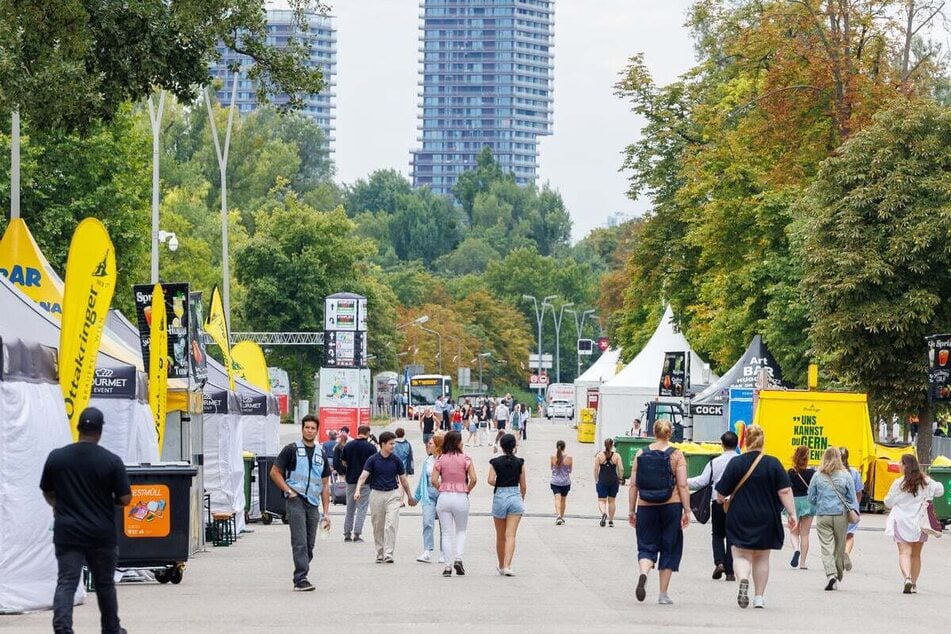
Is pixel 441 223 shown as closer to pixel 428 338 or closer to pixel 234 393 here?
pixel 428 338

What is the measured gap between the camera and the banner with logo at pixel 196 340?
21344 millimetres

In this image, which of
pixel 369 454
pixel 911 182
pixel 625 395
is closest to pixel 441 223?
pixel 625 395

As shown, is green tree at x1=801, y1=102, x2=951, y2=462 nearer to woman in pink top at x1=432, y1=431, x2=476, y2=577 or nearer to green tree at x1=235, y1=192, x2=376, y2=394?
woman in pink top at x1=432, y1=431, x2=476, y2=577

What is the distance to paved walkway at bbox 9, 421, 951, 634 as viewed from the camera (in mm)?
13867

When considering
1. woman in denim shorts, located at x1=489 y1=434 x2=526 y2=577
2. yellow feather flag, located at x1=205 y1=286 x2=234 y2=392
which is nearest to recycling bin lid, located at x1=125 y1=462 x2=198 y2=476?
woman in denim shorts, located at x1=489 y1=434 x2=526 y2=577

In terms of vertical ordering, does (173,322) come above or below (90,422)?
above

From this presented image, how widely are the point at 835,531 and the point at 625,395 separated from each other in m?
37.5

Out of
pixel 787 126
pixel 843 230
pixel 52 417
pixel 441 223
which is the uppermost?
pixel 441 223

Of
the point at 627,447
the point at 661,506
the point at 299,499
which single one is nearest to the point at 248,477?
the point at 299,499

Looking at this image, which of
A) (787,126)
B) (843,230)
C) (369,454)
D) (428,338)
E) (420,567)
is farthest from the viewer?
(428,338)

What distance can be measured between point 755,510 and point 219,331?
45.4ft

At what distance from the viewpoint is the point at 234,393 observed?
26359 mm

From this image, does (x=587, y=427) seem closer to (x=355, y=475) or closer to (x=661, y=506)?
(x=355, y=475)

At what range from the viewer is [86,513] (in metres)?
11.7
